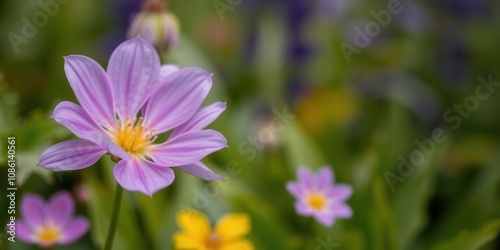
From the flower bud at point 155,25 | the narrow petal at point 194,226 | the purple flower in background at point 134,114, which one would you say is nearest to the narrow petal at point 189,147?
the purple flower in background at point 134,114

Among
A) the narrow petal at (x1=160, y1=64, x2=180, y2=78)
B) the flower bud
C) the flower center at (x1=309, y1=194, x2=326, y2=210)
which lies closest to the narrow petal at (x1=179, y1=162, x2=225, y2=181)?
the narrow petal at (x1=160, y1=64, x2=180, y2=78)

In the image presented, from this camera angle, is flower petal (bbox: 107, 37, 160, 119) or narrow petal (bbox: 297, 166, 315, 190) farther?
narrow petal (bbox: 297, 166, 315, 190)

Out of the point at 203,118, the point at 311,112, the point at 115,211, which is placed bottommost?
the point at 115,211

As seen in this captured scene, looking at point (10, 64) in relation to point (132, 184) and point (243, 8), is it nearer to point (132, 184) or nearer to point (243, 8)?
point (243, 8)

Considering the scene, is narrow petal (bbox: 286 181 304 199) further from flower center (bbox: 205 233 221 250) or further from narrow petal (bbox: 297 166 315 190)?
Answer: flower center (bbox: 205 233 221 250)

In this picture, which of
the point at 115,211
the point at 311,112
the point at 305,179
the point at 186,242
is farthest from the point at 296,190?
the point at 311,112

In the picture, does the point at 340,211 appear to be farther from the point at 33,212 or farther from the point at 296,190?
the point at 33,212

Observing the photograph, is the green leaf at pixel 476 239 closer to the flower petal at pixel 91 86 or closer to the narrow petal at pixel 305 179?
the narrow petal at pixel 305 179
